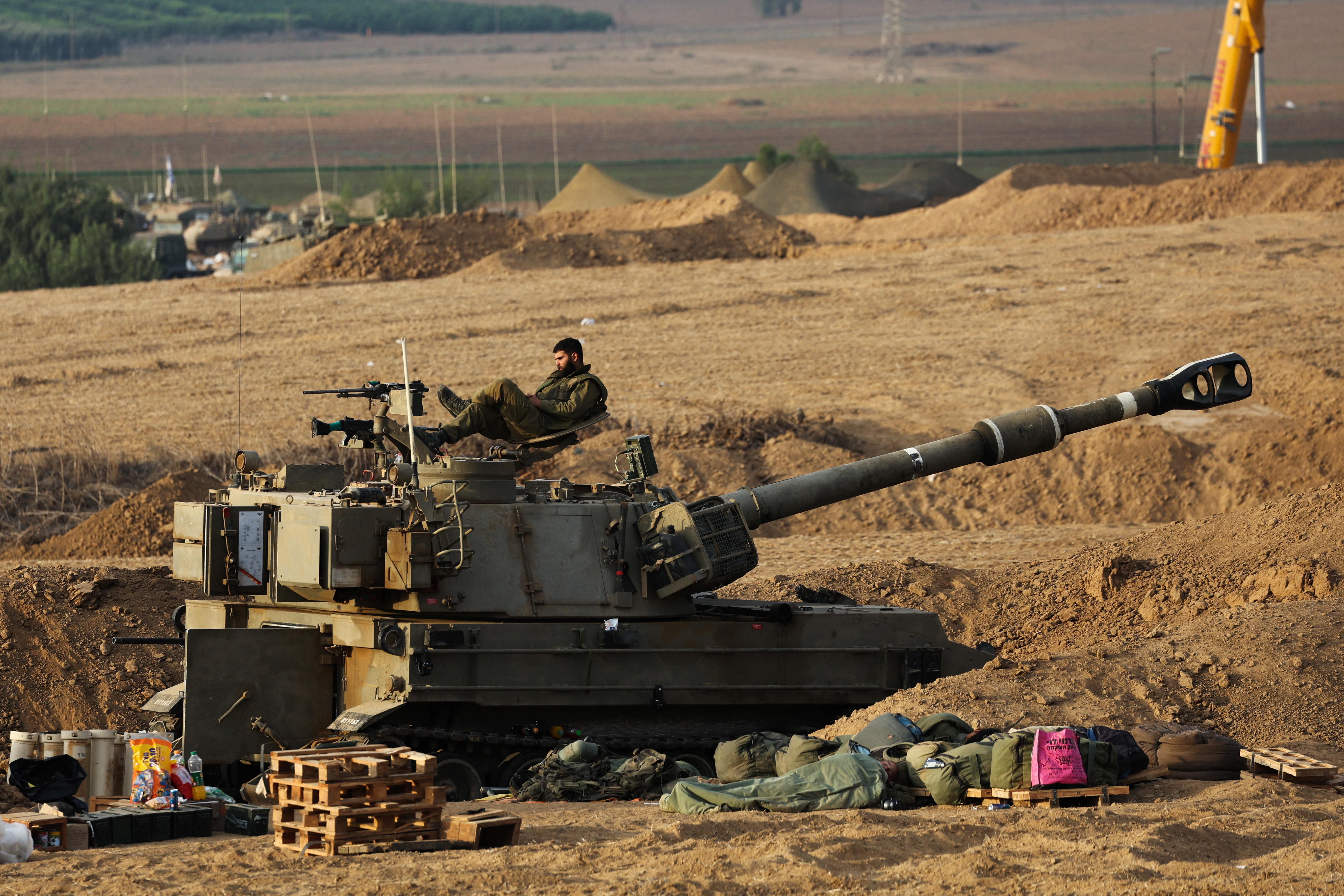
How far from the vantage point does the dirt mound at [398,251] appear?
3922 cm

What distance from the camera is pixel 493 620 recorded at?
13328 millimetres

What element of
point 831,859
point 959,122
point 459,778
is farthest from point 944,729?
point 959,122

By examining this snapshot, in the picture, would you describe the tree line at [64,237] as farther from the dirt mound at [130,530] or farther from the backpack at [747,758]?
the backpack at [747,758]

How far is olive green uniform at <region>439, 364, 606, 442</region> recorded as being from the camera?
13633mm

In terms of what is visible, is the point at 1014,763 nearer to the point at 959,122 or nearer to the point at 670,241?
the point at 670,241

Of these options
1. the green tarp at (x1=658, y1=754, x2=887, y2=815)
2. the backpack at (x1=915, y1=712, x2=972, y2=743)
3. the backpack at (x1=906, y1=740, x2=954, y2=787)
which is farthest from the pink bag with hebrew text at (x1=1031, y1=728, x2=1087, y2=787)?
the backpack at (x1=915, y1=712, x2=972, y2=743)

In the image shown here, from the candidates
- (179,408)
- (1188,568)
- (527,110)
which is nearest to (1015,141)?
(527,110)

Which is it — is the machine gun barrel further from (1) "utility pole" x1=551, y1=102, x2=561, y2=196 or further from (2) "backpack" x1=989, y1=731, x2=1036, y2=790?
(1) "utility pole" x1=551, y1=102, x2=561, y2=196

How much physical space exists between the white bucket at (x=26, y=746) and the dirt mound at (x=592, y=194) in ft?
163

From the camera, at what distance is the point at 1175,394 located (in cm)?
1482

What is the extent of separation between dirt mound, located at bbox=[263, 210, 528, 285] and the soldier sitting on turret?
25356 millimetres

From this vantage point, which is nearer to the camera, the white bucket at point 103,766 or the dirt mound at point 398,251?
the white bucket at point 103,766

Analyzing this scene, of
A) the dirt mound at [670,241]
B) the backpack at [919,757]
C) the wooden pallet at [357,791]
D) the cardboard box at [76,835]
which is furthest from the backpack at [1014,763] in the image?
the dirt mound at [670,241]

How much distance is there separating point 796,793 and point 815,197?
156 feet
